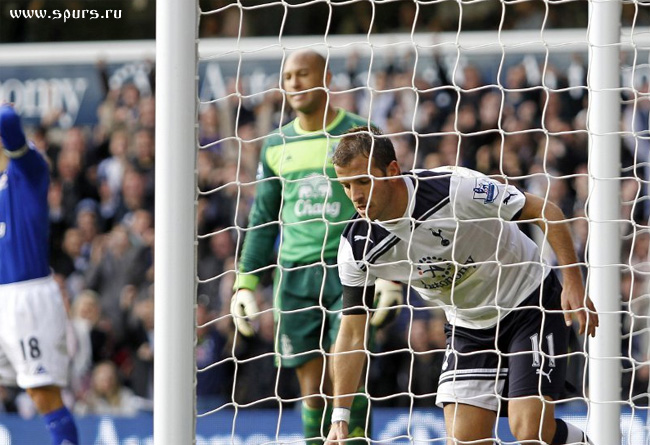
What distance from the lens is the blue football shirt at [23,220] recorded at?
16.6ft

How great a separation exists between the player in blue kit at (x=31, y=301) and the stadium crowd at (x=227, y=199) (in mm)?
842

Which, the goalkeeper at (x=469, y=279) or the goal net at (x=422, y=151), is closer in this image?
the goalkeeper at (x=469, y=279)

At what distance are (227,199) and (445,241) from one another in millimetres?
3653

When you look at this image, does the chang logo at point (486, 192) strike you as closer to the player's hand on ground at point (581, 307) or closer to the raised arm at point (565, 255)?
the raised arm at point (565, 255)

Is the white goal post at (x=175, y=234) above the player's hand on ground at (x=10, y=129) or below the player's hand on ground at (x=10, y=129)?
below

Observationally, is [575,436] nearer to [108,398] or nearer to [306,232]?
[306,232]

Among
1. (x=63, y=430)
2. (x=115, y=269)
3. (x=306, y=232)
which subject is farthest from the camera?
(x=115, y=269)

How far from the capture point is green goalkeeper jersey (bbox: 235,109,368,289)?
4207 mm

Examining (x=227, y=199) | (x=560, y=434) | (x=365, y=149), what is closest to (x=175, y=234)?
(x=365, y=149)

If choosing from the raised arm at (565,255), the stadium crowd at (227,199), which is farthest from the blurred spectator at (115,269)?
the raised arm at (565,255)

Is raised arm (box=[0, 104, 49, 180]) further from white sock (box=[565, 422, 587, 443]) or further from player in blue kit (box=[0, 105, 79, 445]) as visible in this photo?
white sock (box=[565, 422, 587, 443])

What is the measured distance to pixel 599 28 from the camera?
3344 millimetres

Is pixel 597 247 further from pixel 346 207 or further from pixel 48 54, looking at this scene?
pixel 48 54

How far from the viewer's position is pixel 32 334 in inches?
209
